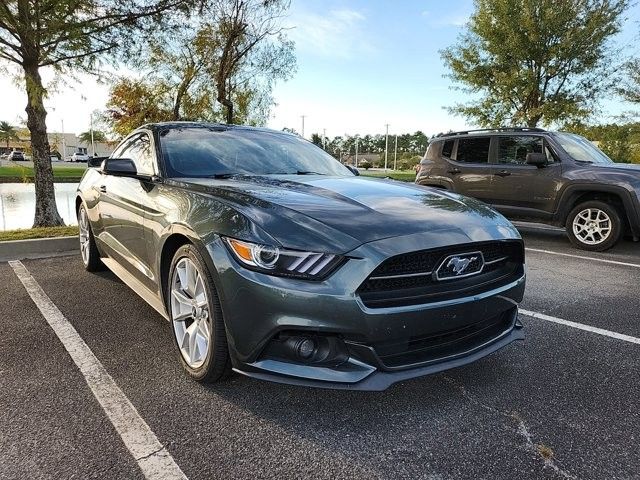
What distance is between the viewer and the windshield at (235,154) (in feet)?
11.4

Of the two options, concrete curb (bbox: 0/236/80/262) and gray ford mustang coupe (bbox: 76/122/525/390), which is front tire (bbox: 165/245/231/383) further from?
concrete curb (bbox: 0/236/80/262)

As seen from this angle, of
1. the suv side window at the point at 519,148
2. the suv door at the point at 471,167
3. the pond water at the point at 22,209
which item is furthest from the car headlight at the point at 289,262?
the pond water at the point at 22,209

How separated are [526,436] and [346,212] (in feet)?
4.49

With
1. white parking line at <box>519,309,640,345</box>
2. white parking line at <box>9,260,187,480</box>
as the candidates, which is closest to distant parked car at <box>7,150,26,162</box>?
white parking line at <box>9,260,187,480</box>

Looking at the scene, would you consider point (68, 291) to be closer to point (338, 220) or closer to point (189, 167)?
point (189, 167)

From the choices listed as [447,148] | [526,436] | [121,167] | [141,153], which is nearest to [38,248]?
[141,153]

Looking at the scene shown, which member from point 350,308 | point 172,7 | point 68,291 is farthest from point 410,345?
point 172,7

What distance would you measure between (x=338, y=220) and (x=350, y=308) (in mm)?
476

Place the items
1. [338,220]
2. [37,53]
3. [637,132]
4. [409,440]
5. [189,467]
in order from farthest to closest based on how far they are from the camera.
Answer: [637,132]
[37,53]
[338,220]
[409,440]
[189,467]

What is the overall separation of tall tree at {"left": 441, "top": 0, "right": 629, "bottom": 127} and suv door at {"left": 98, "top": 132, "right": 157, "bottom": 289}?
14.3 metres

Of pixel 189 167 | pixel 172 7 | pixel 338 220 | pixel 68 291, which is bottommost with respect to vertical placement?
pixel 68 291

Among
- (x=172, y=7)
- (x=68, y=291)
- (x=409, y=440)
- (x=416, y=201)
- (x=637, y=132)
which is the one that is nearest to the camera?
(x=409, y=440)

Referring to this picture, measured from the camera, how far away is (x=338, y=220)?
93.0 inches

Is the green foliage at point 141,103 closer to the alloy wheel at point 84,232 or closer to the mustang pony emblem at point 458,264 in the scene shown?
the alloy wheel at point 84,232
